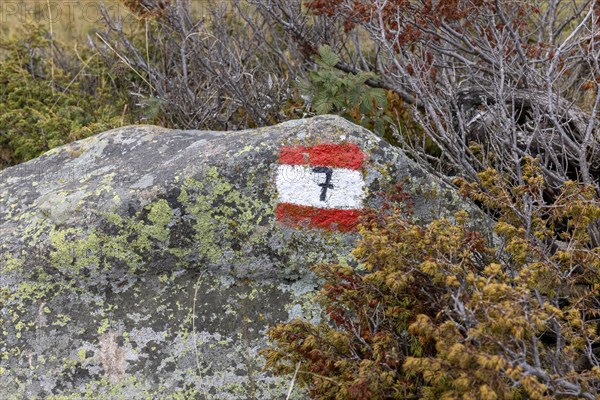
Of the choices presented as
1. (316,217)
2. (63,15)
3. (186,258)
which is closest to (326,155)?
(316,217)

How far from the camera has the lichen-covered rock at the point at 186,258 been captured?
2.44 metres

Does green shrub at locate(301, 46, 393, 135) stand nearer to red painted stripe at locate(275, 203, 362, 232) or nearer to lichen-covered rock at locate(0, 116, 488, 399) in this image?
lichen-covered rock at locate(0, 116, 488, 399)

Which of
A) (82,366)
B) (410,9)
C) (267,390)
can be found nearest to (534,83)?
(410,9)

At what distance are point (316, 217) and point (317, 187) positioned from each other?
112 millimetres

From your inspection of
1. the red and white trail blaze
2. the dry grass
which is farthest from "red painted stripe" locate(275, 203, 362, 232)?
the dry grass

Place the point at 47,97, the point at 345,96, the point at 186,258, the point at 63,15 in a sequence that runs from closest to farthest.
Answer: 1. the point at 186,258
2. the point at 345,96
3. the point at 47,97
4. the point at 63,15

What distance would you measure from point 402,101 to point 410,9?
1.82 feet

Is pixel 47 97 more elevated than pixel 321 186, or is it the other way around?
pixel 321 186

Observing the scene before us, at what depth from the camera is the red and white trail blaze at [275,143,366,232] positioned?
266 centimetres

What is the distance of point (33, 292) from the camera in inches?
101

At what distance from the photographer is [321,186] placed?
8.78ft

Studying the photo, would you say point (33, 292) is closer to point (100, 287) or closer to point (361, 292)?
point (100, 287)

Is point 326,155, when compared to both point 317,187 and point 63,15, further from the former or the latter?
point 63,15

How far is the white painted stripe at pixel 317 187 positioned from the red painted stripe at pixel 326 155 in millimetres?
20
